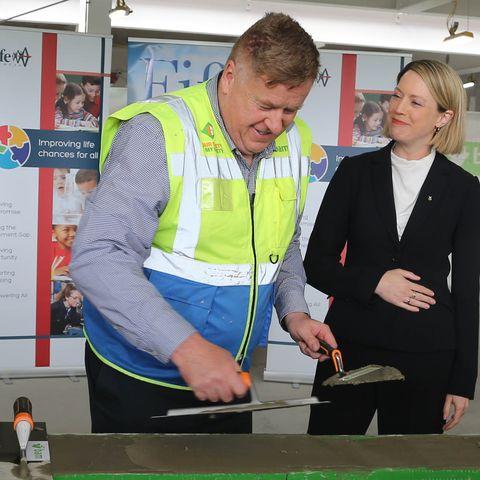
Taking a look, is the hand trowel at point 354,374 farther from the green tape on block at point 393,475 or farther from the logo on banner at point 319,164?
the logo on banner at point 319,164

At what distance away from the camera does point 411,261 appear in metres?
2.37

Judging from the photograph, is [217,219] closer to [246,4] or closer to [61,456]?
[61,456]

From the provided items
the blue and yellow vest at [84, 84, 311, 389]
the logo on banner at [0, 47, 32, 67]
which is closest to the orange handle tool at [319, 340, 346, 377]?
the blue and yellow vest at [84, 84, 311, 389]

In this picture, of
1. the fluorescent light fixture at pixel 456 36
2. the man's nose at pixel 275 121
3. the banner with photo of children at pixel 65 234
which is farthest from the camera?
the fluorescent light fixture at pixel 456 36

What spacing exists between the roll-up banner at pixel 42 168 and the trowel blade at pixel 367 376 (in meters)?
3.16

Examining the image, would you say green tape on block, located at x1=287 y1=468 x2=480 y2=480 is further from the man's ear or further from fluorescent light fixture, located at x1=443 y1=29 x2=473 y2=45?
fluorescent light fixture, located at x1=443 y1=29 x2=473 y2=45

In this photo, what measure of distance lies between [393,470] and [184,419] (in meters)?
0.59

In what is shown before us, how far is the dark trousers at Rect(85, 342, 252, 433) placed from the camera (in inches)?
72.6

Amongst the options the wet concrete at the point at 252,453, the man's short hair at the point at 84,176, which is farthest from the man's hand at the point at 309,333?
the man's short hair at the point at 84,176

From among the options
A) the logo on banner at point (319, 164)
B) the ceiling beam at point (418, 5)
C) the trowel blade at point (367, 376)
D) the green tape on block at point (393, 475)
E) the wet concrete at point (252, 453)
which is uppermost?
the ceiling beam at point (418, 5)

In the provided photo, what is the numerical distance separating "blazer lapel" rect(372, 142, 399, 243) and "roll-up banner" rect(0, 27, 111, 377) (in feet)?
8.81

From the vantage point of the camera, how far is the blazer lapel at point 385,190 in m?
2.38

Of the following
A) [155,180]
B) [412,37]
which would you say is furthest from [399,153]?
[412,37]

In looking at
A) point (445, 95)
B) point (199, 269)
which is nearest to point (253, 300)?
point (199, 269)
